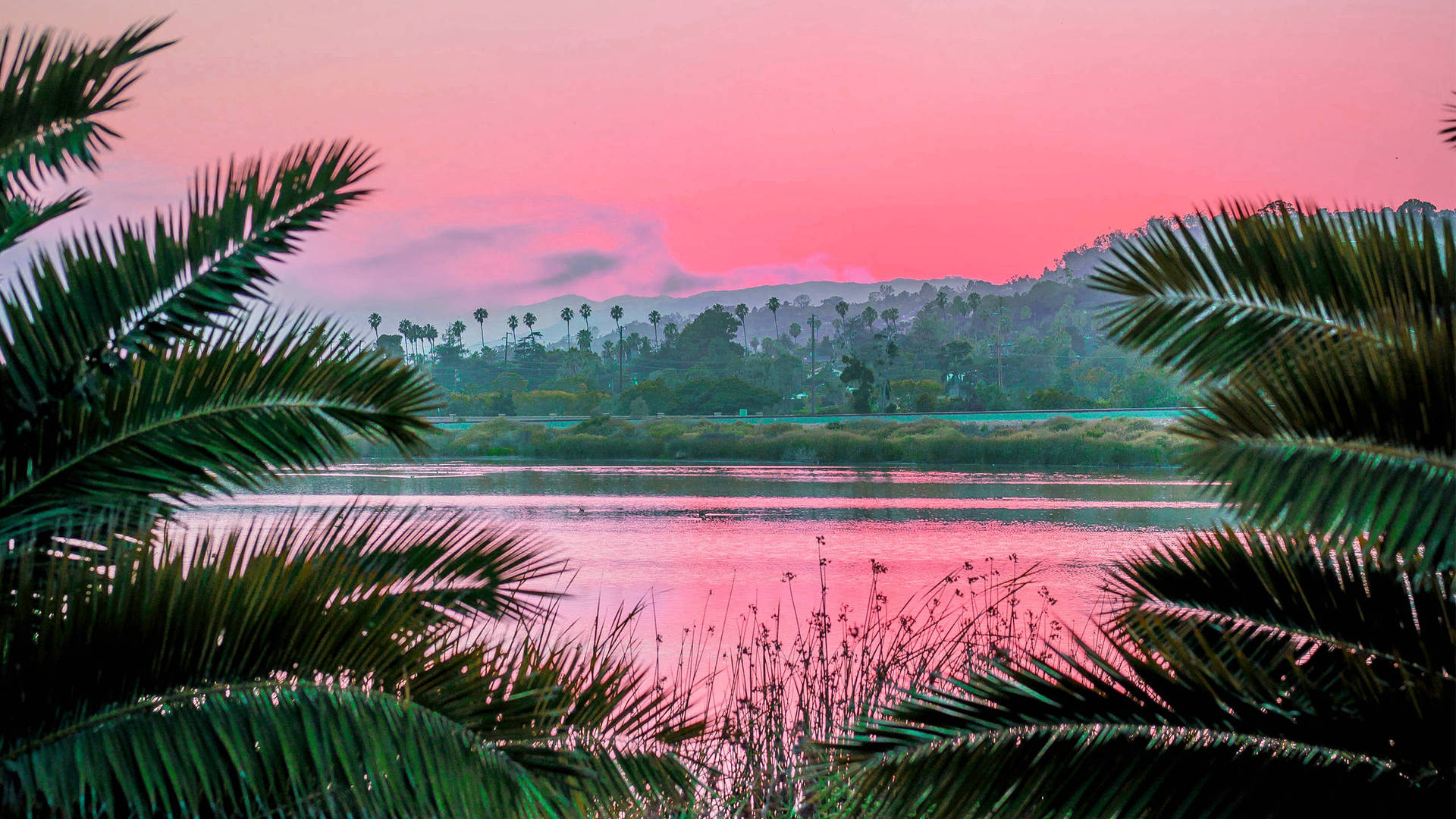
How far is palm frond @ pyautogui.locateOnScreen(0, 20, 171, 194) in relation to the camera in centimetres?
290

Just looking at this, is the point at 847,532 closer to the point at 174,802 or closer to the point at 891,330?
the point at 174,802

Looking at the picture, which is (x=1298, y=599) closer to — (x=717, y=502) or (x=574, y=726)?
(x=574, y=726)

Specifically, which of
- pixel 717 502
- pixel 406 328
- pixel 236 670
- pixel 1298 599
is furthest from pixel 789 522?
pixel 406 328

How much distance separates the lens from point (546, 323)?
76062 millimetres

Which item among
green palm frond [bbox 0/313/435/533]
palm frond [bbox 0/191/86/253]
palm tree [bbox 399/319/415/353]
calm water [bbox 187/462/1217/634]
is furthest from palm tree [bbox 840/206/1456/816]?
palm tree [bbox 399/319/415/353]

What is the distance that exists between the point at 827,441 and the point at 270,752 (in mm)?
34749

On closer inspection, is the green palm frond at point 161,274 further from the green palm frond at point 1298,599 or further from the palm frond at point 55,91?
the green palm frond at point 1298,599

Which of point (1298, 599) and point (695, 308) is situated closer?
point (1298, 599)

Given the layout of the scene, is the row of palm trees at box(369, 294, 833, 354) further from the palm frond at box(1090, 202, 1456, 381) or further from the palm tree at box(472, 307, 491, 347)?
the palm frond at box(1090, 202, 1456, 381)

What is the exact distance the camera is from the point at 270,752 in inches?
77.8

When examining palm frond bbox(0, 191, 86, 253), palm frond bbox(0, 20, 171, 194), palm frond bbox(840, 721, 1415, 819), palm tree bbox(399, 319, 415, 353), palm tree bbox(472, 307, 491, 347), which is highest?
palm tree bbox(472, 307, 491, 347)

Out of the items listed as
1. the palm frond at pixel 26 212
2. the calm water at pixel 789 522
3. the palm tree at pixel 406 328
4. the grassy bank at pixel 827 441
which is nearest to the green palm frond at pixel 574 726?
the palm frond at pixel 26 212

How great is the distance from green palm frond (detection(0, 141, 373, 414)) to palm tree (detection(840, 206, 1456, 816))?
201 centimetres

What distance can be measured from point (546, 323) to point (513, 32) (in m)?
68.7
